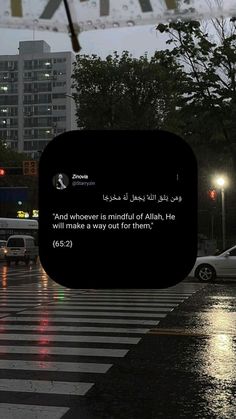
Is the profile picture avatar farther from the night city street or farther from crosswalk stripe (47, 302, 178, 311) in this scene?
crosswalk stripe (47, 302, 178, 311)

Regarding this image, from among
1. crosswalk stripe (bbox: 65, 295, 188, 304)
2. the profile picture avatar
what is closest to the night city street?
the profile picture avatar

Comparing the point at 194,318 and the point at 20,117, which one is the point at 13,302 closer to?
the point at 194,318

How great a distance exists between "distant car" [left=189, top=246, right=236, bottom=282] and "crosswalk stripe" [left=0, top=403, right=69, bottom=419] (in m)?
15.5

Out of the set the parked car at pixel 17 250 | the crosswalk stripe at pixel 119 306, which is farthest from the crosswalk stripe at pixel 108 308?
the parked car at pixel 17 250

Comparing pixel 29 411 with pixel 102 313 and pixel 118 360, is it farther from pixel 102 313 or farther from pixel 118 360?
pixel 102 313

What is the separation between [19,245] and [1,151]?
20.4 m

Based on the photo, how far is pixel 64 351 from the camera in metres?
8.06

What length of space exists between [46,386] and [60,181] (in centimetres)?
521

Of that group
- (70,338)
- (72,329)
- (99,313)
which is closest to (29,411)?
(70,338)

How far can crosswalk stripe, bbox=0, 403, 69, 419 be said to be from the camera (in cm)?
496

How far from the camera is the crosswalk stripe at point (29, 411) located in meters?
4.96

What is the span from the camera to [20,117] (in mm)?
2715

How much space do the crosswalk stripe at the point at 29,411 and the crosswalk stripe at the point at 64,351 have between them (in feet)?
8.31

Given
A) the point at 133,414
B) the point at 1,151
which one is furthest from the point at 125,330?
the point at 1,151
